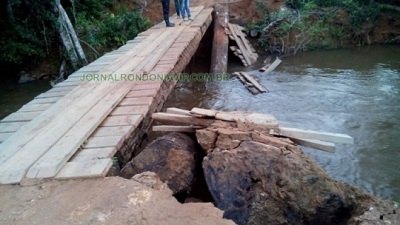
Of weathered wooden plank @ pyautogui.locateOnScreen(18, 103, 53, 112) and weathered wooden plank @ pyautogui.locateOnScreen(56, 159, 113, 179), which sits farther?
weathered wooden plank @ pyautogui.locateOnScreen(18, 103, 53, 112)

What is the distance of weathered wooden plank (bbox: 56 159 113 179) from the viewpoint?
9.36 ft

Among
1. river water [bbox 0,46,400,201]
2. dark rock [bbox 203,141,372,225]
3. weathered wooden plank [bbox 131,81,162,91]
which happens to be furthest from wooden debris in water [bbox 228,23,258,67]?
dark rock [bbox 203,141,372,225]

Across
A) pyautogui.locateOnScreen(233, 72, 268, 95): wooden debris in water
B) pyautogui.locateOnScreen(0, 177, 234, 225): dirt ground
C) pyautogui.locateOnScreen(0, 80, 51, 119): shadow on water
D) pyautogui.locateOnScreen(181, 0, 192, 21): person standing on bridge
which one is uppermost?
pyautogui.locateOnScreen(181, 0, 192, 21): person standing on bridge

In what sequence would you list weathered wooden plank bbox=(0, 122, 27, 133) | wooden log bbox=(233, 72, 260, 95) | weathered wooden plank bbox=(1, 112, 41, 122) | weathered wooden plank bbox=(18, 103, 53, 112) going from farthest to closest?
wooden log bbox=(233, 72, 260, 95), weathered wooden plank bbox=(18, 103, 53, 112), weathered wooden plank bbox=(1, 112, 41, 122), weathered wooden plank bbox=(0, 122, 27, 133)

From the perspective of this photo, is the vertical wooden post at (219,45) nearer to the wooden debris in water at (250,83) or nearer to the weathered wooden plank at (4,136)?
the wooden debris in water at (250,83)

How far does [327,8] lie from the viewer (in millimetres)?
12891

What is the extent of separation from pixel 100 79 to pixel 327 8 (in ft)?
33.0

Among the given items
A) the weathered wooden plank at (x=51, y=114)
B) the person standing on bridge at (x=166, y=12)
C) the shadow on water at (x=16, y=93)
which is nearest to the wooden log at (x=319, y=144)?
the weathered wooden plank at (x=51, y=114)

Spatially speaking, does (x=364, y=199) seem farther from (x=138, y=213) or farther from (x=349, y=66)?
(x=349, y=66)

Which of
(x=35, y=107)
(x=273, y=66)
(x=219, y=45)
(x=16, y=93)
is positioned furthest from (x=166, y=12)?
(x=35, y=107)

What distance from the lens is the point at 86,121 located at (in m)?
3.79

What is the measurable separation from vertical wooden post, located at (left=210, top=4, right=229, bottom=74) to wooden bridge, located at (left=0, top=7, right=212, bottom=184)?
3.34 metres

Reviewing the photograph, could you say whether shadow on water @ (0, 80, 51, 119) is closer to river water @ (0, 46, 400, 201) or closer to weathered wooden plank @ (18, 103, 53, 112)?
river water @ (0, 46, 400, 201)

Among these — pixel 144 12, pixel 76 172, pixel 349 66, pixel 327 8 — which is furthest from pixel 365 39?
pixel 76 172
